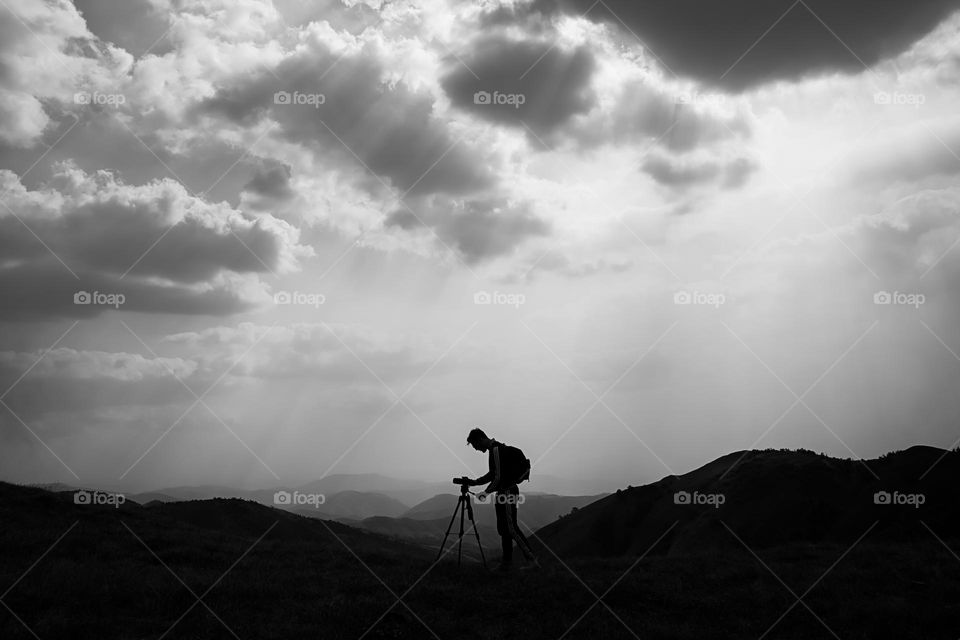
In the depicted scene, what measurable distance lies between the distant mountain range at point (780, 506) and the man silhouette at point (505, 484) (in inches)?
419

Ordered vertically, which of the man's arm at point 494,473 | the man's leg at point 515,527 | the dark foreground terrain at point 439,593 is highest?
the man's arm at point 494,473

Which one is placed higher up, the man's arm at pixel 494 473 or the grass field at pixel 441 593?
the man's arm at pixel 494 473

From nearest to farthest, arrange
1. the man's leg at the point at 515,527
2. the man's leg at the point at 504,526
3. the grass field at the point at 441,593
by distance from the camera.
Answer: the grass field at the point at 441,593 → the man's leg at the point at 504,526 → the man's leg at the point at 515,527

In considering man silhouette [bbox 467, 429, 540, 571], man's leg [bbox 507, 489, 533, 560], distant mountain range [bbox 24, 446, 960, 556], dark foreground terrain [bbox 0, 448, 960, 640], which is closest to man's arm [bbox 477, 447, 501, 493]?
man silhouette [bbox 467, 429, 540, 571]

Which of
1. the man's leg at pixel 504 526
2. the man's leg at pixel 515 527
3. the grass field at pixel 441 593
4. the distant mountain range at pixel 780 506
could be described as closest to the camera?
the grass field at pixel 441 593

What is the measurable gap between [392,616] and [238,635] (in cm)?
257

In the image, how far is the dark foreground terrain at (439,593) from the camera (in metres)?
10.2

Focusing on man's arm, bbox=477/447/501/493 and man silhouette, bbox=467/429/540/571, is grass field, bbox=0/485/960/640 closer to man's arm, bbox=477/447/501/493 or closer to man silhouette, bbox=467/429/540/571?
man silhouette, bbox=467/429/540/571

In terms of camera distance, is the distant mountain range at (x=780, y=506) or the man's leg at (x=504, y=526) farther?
the distant mountain range at (x=780, y=506)

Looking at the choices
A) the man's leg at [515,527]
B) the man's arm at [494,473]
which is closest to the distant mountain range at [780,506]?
the man's leg at [515,527]

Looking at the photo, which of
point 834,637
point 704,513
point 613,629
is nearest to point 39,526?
point 613,629

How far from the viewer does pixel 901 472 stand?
2575cm

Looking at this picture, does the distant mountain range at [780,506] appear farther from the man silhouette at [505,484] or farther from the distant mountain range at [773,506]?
the man silhouette at [505,484]

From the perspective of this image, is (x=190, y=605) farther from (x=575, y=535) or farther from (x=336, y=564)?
(x=575, y=535)
